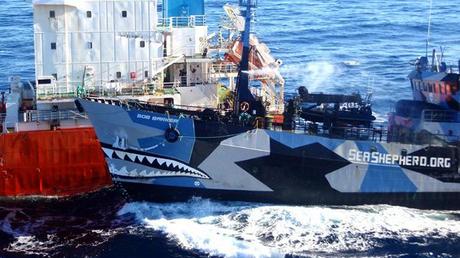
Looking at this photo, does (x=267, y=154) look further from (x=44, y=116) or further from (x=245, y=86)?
(x=44, y=116)

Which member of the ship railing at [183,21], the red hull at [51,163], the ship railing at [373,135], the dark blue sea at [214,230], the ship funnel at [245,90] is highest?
the ship railing at [183,21]

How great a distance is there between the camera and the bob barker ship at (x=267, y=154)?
27.7 metres

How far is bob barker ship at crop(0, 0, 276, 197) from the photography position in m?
30.9

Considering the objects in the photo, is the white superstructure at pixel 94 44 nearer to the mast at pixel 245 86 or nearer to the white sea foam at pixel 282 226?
the mast at pixel 245 86

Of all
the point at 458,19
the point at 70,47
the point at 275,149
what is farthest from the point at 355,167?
the point at 458,19

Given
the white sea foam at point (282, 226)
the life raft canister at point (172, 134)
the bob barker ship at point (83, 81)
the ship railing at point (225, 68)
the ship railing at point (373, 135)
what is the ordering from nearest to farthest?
1. the white sea foam at point (282, 226)
2. the life raft canister at point (172, 134)
3. the ship railing at point (373, 135)
4. the bob barker ship at point (83, 81)
5. the ship railing at point (225, 68)

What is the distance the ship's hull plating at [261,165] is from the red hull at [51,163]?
3226 millimetres

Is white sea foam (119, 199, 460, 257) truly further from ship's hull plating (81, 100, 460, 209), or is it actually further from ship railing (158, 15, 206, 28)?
ship railing (158, 15, 206, 28)

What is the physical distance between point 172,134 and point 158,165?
159cm

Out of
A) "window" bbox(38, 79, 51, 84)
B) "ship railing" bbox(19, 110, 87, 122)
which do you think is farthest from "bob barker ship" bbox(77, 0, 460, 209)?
"window" bbox(38, 79, 51, 84)

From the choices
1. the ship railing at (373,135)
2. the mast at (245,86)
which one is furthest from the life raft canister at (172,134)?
the ship railing at (373,135)

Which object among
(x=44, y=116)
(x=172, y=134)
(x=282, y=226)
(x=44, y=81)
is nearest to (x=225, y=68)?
(x=172, y=134)

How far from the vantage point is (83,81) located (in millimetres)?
31812

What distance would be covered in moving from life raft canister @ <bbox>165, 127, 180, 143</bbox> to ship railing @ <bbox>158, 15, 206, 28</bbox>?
25.7 ft
